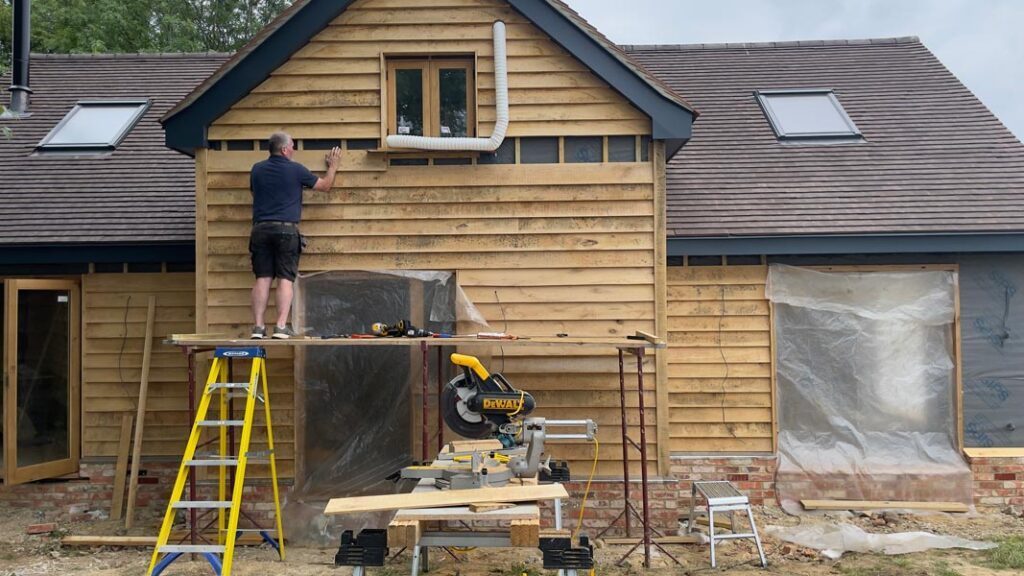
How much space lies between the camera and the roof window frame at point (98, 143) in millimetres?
10234

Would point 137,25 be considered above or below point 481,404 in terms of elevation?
above

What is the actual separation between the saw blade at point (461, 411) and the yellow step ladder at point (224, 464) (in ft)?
5.85

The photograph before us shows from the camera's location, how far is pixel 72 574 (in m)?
6.69

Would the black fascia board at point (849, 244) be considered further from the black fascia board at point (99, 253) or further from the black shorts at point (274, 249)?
the black fascia board at point (99, 253)

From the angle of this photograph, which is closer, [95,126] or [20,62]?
[95,126]

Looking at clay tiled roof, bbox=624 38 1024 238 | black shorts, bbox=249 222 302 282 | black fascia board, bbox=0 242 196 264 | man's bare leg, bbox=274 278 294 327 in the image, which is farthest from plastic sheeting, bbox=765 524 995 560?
black fascia board, bbox=0 242 196 264

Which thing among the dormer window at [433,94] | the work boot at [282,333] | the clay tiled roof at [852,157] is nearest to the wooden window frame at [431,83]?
the dormer window at [433,94]

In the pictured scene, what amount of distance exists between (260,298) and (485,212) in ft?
7.34

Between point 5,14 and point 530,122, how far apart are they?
17602mm

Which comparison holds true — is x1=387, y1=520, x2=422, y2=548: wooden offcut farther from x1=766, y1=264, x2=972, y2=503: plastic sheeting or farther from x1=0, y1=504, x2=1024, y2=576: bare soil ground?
x1=766, y1=264, x2=972, y2=503: plastic sheeting

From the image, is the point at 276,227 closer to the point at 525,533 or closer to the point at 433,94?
the point at 433,94

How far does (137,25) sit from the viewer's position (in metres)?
21.1

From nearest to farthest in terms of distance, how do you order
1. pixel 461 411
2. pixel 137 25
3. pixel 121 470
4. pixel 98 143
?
pixel 461 411, pixel 121 470, pixel 98 143, pixel 137 25

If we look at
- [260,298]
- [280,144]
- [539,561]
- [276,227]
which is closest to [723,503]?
[539,561]
